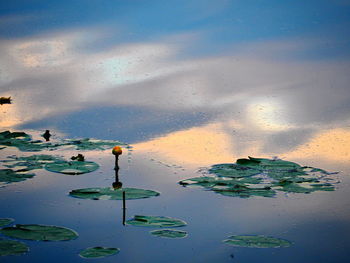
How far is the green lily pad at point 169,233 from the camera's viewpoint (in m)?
5.09

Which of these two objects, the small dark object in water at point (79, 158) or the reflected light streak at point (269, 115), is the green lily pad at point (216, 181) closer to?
the small dark object in water at point (79, 158)

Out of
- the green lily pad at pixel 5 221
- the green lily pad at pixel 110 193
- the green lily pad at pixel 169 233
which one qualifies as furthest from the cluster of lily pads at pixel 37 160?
the green lily pad at pixel 169 233

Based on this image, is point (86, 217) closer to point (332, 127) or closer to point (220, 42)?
point (332, 127)

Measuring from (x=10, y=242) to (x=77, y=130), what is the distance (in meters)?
3.72

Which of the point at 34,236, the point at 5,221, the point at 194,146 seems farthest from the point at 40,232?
the point at 194,146

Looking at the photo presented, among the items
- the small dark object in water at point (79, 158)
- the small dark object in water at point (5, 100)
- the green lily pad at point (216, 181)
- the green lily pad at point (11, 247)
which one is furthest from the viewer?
the small dark object in water at point (5, 100)

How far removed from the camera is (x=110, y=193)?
593cm

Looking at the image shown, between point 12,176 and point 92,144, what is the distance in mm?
1373

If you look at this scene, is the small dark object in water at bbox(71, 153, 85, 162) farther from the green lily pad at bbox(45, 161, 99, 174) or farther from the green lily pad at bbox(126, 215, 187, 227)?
the green lily pad at bbox(126, 215, 187, 227)

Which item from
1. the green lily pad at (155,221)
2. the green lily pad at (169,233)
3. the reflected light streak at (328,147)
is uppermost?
the reflected light streak at (328,147)

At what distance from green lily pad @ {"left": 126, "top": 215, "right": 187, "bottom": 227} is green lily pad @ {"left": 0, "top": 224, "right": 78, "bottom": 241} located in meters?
0.58

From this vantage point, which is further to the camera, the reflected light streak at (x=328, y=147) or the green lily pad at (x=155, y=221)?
the reflected light streak at (x=328, y=147)

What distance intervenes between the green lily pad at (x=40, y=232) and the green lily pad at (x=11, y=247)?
0.12 metres

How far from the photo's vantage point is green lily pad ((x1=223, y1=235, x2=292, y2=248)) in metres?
4.93
